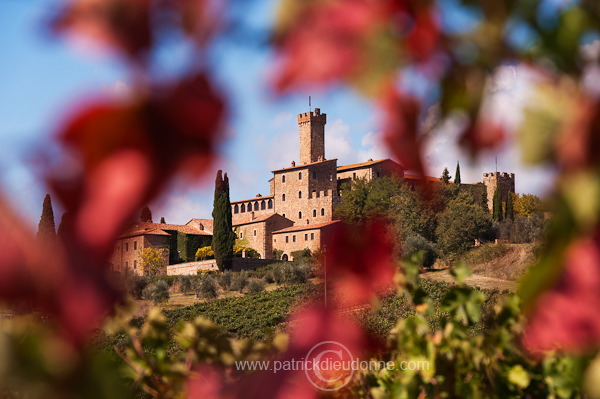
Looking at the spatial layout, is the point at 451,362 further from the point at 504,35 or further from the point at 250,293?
the point at 250,293

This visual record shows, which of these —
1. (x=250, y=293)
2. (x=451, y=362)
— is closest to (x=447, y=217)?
(x=250, y=293)

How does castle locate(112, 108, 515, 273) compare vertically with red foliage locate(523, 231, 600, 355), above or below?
above

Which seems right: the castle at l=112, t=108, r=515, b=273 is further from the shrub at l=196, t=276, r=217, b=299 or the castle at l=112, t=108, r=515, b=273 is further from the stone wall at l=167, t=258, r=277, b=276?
the shrub at l=196, t=276, r=217, b=299

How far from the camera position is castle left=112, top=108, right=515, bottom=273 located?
109 ft

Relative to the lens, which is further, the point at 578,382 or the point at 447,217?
the point at 447,217

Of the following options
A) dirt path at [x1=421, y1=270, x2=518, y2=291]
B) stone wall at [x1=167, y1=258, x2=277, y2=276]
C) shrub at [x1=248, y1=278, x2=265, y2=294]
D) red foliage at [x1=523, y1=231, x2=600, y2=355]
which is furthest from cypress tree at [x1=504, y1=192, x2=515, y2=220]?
red foliage at [x1=523, y1=231, x2=600, y2=355]

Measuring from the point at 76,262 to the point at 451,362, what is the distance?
1104 millimetres

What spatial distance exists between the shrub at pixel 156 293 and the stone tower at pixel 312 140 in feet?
70.7

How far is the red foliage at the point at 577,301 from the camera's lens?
1.01ft

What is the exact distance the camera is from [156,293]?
65.7ft

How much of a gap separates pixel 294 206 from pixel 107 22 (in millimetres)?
36737

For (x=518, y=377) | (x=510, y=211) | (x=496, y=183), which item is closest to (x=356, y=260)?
(x=518, y=377)

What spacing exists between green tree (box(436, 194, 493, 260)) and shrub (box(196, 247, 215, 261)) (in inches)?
485

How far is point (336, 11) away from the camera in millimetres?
315
